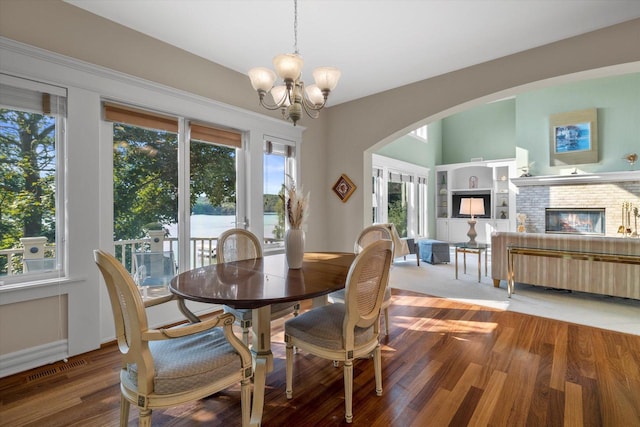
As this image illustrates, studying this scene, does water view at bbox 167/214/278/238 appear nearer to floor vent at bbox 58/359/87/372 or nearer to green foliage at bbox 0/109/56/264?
green foliage at bbox 0/109/56/264

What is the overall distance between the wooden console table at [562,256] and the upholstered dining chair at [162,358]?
392 centimetres

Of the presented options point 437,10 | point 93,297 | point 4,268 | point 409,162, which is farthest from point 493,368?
point 409,162

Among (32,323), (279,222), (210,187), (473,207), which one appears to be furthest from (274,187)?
(473,207)

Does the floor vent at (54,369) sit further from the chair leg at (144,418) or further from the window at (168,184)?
the chair leg at (144,418)

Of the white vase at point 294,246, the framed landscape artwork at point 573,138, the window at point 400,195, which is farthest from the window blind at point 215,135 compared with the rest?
the framed landscape artwork at point 573,138

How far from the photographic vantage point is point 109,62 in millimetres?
2596

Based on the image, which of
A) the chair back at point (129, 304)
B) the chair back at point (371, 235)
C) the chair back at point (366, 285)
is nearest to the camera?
the chair back at point (129, 304)

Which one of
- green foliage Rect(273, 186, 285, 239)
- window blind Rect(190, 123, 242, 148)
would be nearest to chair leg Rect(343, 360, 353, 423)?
green foliage Rect(273, 186, 285, 239)

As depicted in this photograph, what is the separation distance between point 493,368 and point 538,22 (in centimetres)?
293

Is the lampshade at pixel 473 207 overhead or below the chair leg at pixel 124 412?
overhead

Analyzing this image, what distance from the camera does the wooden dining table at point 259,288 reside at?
1.46 metres

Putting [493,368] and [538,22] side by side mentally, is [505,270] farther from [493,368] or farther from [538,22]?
[538,22]

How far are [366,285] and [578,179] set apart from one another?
7.47 m

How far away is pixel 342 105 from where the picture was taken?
4652mm
